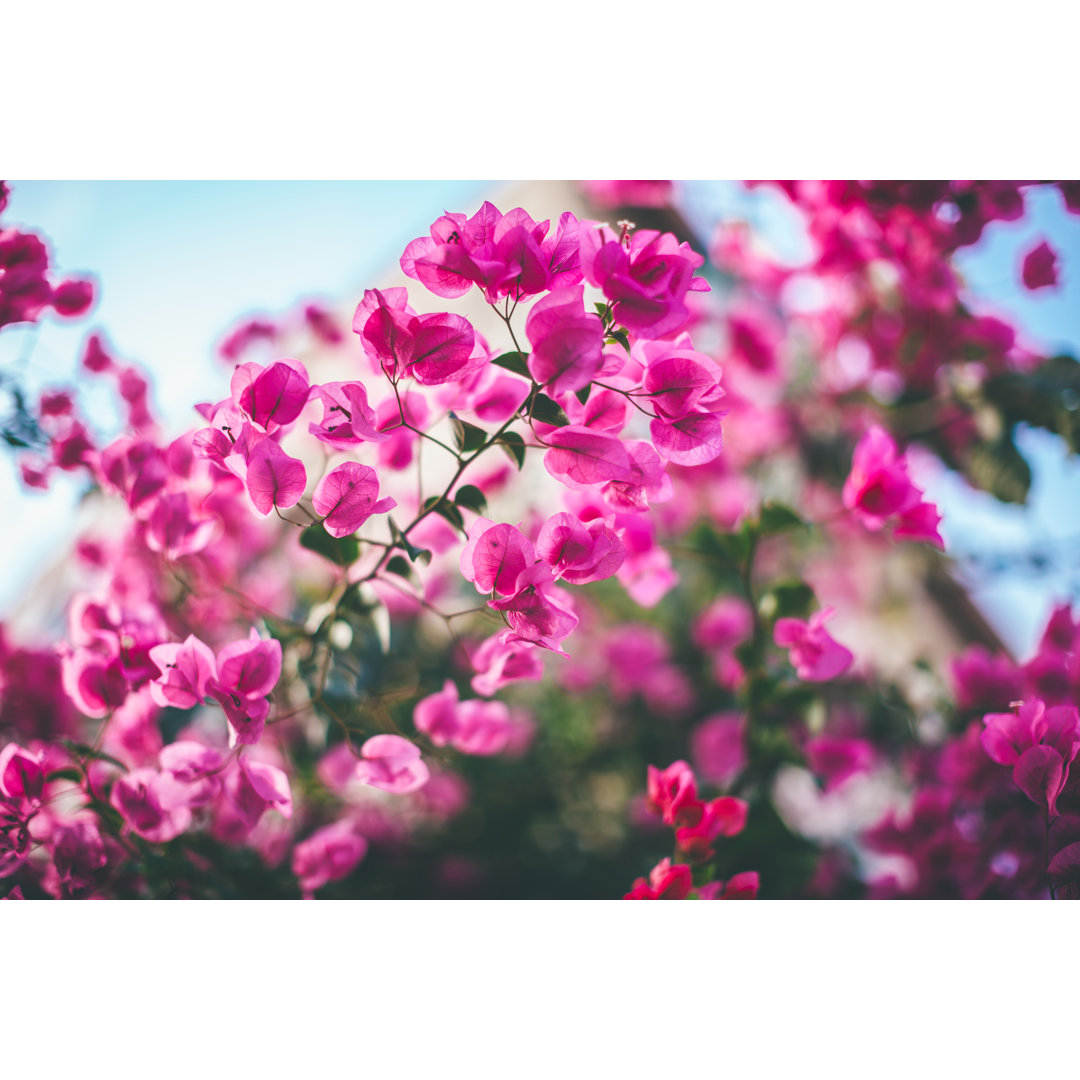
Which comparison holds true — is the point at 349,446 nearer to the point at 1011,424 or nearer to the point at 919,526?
the point at 919,526

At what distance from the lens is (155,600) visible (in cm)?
77

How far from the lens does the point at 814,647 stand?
0.62 meters

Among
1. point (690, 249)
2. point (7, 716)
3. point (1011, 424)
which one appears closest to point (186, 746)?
point (7, 716)

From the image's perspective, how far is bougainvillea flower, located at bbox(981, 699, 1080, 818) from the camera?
20.1 inches

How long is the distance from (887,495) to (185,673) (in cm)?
62

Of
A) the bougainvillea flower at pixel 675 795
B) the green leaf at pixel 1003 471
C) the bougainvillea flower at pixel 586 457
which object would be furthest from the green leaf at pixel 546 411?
the green leaf at pixel 1003 471

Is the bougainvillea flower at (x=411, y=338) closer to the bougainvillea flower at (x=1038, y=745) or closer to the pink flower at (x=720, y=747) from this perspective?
the bougainvillea flower at (x=1038, y=745)

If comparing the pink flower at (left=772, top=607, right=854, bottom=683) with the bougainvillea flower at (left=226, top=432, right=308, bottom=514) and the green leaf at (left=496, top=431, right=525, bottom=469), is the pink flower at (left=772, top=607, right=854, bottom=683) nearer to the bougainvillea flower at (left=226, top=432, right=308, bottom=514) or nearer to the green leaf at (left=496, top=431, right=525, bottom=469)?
the green leaf at (left=496, top=431, right=525, bottom=469)

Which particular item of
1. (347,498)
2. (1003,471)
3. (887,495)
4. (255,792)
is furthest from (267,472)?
(1003,471)

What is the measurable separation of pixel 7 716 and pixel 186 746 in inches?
16.3

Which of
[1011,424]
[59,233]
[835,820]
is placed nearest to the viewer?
[59,233]

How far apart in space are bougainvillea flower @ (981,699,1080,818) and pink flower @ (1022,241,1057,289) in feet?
1.95

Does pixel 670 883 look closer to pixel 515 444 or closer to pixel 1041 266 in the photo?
pixel 515 444
